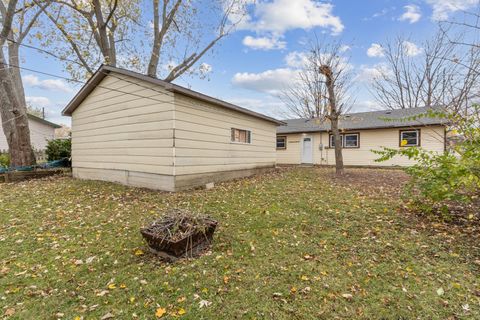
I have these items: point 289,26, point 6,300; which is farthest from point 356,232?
point 289,26

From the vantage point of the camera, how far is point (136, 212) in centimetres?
509

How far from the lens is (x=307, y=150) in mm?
15867

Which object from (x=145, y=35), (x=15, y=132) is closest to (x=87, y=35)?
(x=145, y=35)

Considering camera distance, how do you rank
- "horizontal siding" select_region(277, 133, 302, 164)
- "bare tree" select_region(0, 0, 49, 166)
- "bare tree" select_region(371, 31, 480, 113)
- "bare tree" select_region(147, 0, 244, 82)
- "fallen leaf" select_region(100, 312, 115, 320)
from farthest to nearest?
"bare tree" select_region(371, 31, 480, 113)
"horizontal siding" select_region(277, 133, 302, 164)
"bare tree" select_region(147, 0, 244, 82)
"bare tree" select_region(0, 0, 49, 166)
"fallen leaf" select_region(100, 312, 115, 320)

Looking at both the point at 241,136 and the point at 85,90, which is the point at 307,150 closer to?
the point at 241,136

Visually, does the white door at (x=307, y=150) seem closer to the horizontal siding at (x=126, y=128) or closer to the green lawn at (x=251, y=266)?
the green lawn at (x=251, y=266)

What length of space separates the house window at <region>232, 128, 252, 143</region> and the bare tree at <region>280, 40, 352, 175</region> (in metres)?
3.27

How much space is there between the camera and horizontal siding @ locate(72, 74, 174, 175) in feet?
22.2

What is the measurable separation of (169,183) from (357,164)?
465 inches

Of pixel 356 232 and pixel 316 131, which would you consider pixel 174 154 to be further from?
pixel 316 131

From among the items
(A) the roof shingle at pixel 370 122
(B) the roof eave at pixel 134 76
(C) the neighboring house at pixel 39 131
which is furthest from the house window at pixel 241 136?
(C) the neighboring house at pixel 39 131

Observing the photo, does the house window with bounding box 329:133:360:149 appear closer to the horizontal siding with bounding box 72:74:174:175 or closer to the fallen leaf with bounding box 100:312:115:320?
the horizontal siding with bounding box 72:74:174:175

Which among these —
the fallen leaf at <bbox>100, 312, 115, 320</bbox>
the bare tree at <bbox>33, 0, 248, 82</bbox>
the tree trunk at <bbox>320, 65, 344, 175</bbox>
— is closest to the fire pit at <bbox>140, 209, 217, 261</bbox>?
the fallen leaf at <bbox>100, 312, 115, 320</bbox>

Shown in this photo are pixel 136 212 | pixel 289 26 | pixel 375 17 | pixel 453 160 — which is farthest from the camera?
pixel 289 26
